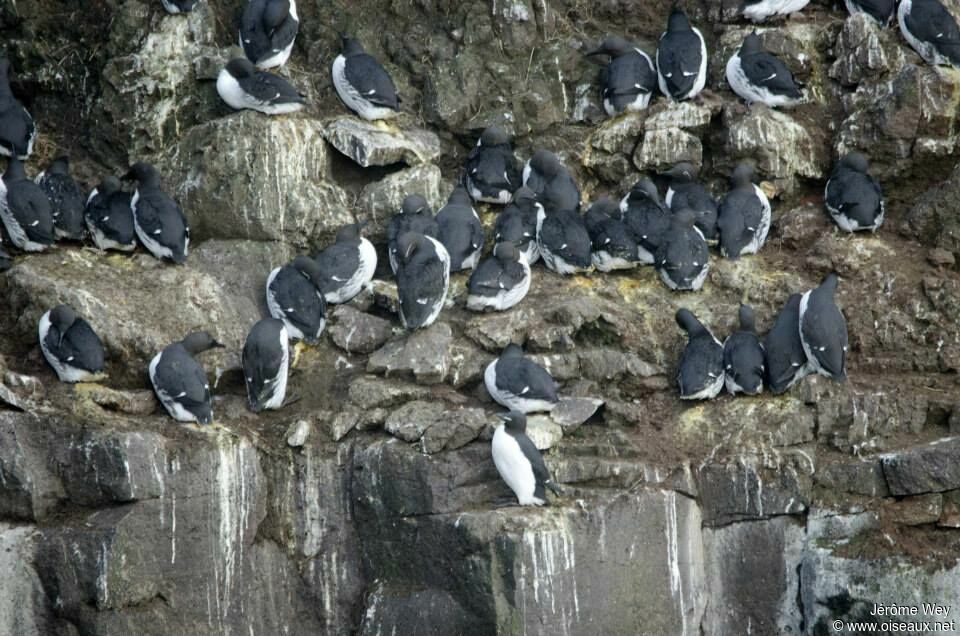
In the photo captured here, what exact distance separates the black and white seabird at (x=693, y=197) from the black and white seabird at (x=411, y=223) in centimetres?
216

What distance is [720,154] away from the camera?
17688mm

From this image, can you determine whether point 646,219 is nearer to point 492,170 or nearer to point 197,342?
point 492,170

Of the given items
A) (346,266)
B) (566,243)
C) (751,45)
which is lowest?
(346,266)

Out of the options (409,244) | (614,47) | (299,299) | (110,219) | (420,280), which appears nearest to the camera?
(420,280)

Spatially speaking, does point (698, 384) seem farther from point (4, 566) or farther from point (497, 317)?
point (4, 566)

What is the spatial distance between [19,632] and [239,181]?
15.1ft

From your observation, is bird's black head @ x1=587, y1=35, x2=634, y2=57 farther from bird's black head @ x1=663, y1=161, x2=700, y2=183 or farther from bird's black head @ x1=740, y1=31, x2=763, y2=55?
bird's black head @ x1=663, y1=161, x2=700, y2=183

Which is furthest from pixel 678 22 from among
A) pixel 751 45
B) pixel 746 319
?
pixel 746 319

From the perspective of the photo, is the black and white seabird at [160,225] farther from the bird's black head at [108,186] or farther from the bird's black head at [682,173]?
the bird's black head at [682,173]

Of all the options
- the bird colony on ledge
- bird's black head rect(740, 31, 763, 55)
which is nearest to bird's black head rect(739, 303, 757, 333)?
the bird colony on ledge

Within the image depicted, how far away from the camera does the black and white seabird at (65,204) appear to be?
16.2 metres

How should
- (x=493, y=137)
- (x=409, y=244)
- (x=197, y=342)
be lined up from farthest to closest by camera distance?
(x=493, y=137), (x=409, y=244), (x=197, y=342)

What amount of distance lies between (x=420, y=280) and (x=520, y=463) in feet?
6.97

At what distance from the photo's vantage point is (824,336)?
15.0m
